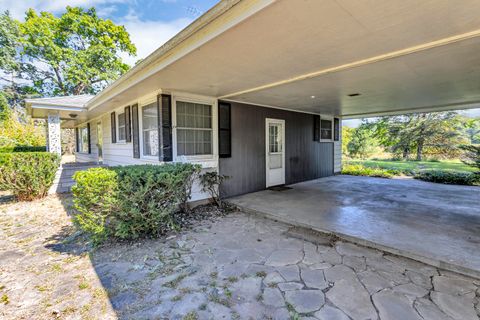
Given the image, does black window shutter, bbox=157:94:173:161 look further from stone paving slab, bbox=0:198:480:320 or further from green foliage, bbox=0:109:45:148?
green foliage, bbox=0:109:45:148

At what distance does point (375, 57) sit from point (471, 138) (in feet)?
55.7

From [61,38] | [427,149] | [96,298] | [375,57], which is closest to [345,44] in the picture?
[375,57]

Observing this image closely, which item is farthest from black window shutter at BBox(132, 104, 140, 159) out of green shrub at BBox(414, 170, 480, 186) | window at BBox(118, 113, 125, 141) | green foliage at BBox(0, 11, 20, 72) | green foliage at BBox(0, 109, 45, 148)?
green foliage at BBox(0, 11, 20, 72)

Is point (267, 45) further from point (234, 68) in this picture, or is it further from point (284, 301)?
point (284, 301)

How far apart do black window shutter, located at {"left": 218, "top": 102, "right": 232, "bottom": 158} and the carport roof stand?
0.40m

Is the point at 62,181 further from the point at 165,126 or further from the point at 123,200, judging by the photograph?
the point at 123,200

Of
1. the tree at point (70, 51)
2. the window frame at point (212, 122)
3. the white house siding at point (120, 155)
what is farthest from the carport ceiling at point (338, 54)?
the tree at point (70, 51)

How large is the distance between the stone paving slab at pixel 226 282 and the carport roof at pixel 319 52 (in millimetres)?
2478

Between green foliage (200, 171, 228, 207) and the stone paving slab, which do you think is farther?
green foliage (200, 171, 228, 207)

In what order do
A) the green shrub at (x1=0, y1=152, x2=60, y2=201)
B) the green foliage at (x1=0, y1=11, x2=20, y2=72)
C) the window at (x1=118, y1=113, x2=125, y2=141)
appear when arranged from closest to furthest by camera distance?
1. the green shrub at (x1=0, y1=152, x2=60, y2=201)
2. the window at (x1=118, y1=113, x2=125, y2=141)
3. the green foliage at (x1=0, y1=11, x2=20, y2=72)

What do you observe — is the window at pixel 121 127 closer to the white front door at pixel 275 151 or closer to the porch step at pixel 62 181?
the porch step at pixel 62 181

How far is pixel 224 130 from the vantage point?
18.5 ft

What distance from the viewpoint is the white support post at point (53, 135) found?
660 cm

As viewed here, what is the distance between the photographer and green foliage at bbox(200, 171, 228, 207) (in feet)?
16.9
